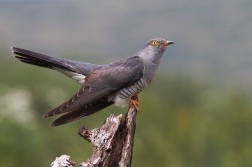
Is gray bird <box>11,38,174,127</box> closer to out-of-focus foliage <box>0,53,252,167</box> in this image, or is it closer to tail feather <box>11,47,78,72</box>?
tail feather <box>11,47,78,72</box>

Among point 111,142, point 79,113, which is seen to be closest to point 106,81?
point 79,113

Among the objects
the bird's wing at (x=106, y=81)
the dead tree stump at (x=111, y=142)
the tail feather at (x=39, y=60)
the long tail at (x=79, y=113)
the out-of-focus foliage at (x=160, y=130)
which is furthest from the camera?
the out-of-focus foliage at (x=160, y=130)

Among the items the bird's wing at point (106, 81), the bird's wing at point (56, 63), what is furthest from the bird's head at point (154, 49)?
the bird's wing at point (56, 63)

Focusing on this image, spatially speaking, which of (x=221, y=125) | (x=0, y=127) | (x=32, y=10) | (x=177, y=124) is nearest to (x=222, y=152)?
(x=221, y=125)

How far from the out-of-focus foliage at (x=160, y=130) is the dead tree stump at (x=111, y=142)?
2.69m

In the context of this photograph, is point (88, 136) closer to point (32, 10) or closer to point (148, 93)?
point (148, 93)

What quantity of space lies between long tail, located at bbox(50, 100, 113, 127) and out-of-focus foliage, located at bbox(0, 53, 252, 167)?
223 cm

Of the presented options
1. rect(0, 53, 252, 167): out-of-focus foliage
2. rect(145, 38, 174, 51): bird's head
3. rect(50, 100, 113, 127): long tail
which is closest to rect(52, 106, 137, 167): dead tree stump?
rect(50, 100, 113, 127): long tail

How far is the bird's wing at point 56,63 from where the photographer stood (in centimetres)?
366

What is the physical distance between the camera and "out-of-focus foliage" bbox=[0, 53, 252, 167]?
630 cm

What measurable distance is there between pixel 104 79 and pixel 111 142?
79 centimetres

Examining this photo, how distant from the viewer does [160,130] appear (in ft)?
23.1

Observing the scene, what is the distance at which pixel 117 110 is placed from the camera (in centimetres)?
688

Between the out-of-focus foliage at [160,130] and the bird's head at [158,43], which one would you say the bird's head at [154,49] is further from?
the out-of-focus foliage at [160,130]
